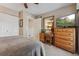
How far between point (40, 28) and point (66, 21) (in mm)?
335

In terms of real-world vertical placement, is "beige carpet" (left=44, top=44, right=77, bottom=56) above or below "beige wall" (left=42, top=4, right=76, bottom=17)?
below

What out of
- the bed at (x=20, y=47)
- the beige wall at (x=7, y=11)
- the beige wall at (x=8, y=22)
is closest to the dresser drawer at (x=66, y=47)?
the bed at (x=20, y=47)

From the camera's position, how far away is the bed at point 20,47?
1.24 metres

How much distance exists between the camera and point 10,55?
1.28 metres

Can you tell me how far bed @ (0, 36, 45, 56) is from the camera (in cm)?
124

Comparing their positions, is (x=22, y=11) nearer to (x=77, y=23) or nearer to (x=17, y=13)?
(x=17, y=13)

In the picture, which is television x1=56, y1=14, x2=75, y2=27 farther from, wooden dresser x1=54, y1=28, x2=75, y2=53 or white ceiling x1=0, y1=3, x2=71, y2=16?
white ceiling x1=0, y1=3, x2=71, y2=16

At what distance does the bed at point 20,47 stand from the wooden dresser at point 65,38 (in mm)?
228

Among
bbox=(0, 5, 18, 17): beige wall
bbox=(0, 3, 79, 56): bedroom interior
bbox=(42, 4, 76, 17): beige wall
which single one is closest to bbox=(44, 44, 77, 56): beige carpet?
bbox=(0, 3, 79, 56): bedroom interior

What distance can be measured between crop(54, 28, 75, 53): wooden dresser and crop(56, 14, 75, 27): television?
5cm

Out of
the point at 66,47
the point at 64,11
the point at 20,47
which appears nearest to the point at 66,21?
the point at 64,11

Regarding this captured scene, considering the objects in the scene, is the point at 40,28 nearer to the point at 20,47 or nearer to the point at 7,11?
the point at 20,47

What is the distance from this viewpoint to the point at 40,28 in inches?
55.4

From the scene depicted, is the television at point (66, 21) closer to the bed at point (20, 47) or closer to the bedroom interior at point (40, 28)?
the bedroom interior at point (40, 28)
